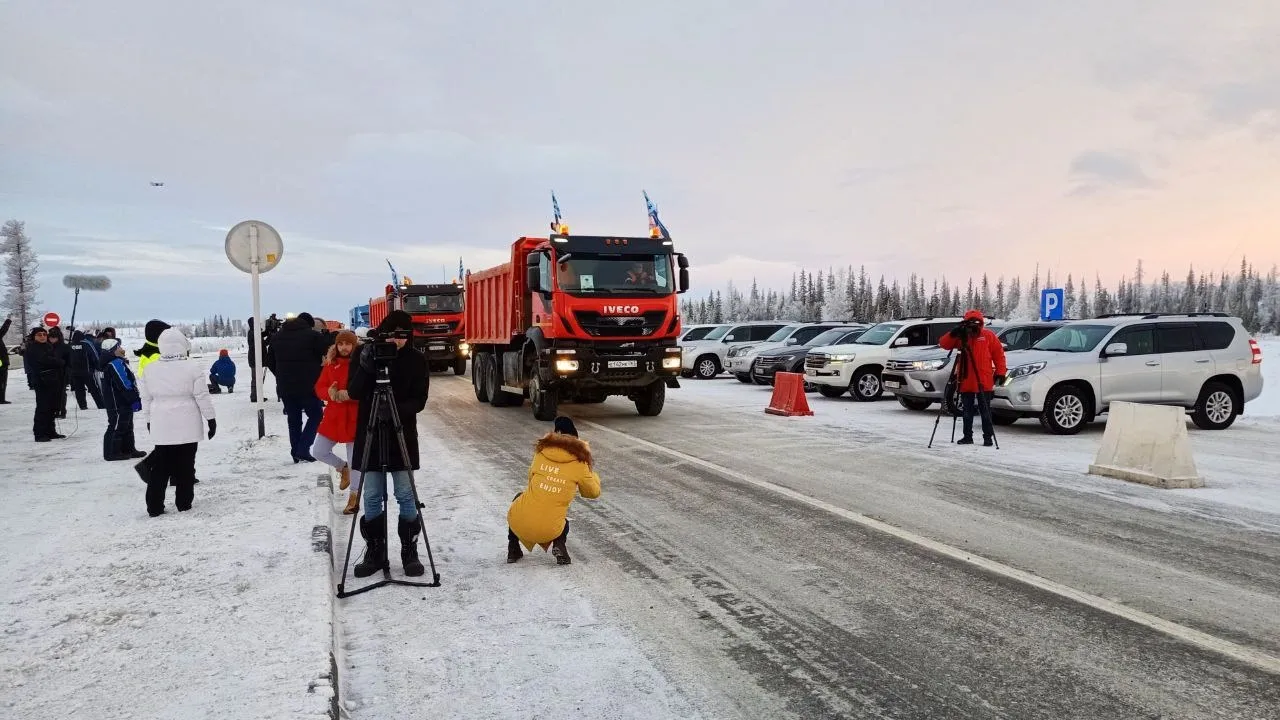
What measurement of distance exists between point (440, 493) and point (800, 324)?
782 inches

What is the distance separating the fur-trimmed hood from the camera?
221 inches

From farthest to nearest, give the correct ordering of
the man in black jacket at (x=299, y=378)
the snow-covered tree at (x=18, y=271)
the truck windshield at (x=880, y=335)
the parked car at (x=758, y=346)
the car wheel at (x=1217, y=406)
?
the snow-covered tree at (x=18, y=271) < the parked car at (x=758, y=346) < the truck windshield at (x=880, y=335) < the car wheel at (x=1217, y=406) < the man in black jacket at (x=299, y=378)

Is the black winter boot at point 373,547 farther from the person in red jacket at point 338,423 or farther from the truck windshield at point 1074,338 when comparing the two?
the truck windshield at point 1074,338

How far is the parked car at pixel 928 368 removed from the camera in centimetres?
1485

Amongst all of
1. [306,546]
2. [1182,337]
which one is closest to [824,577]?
[306,546]

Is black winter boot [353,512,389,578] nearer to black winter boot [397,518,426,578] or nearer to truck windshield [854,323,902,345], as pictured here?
black winter boot [397,518,426,578]

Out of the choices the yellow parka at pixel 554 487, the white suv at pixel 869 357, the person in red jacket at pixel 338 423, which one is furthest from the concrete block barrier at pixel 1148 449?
the white suv at pixel 869 357

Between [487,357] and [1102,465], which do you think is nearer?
[1102,465]

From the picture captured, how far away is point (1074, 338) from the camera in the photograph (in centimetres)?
1322

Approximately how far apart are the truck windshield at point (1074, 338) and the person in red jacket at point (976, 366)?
8.16 feet

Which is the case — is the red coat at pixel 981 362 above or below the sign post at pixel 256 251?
below

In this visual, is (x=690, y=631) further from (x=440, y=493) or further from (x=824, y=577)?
(x=440, y=493)

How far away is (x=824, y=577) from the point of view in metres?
5.32

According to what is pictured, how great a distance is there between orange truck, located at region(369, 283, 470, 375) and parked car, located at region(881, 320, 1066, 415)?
56.1ft
